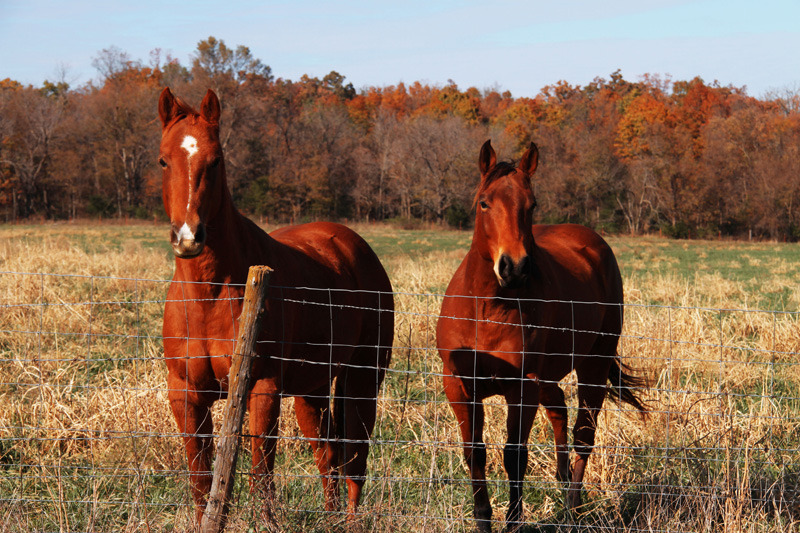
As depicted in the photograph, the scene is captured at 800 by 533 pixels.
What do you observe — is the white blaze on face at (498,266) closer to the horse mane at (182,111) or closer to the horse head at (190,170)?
the horse head at (190,170)

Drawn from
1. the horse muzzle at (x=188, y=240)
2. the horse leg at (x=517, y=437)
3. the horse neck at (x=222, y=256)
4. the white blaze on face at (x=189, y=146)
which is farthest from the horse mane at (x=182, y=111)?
the horse leg at (x=517, y=437)

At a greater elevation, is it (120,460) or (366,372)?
(366,372)

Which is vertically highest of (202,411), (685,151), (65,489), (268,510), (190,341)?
(685,151)

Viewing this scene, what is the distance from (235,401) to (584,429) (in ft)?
9.79

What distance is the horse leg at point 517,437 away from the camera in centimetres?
404

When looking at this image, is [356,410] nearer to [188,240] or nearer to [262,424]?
[262,424]

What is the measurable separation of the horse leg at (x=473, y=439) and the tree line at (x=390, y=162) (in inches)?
1734

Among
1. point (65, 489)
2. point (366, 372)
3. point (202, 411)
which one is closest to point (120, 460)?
point (65, 489)

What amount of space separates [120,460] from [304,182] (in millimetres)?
48877

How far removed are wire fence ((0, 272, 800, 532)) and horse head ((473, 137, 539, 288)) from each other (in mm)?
557

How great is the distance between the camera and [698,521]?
11.9 feet

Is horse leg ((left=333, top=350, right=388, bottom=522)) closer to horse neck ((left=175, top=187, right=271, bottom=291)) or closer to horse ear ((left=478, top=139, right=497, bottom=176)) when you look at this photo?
horse neck ((left=175, top=187, right=271, bottom=291))

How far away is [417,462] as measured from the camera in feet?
16.2

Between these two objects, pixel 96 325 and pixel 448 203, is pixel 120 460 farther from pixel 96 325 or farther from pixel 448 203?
pixel 448 203
